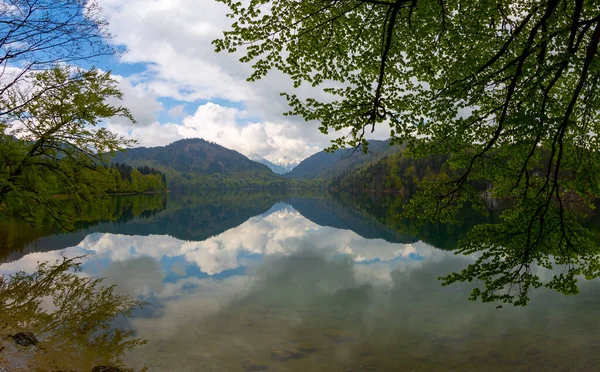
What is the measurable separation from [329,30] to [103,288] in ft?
67.2

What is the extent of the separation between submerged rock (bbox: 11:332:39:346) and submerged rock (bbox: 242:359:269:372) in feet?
26.2

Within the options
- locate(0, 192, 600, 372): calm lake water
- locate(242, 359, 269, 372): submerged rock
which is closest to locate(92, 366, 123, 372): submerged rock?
locate(0, 192, 600, 372): calm lake water

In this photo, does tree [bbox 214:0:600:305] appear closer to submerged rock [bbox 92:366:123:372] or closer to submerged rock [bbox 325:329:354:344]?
submerged rock [bbox 325:329:354:344]

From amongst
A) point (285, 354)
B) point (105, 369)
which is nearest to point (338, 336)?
point (285, 354)

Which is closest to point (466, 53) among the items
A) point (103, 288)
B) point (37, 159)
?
point (37, 159)

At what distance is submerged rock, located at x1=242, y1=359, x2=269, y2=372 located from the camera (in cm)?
1127

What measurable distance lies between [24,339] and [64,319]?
9.00 ft

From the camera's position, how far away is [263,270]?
88.5 feet

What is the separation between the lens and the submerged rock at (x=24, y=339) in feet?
37.6

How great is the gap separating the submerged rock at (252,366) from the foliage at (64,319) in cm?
447

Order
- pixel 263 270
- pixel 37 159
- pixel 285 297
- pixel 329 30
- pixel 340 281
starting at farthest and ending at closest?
pixel 263 270, pixel 340 281, pixel 285 297, pixel 37 159, pixel 329 30

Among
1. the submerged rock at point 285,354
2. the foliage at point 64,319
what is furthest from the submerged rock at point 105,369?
the submerged rock at point 285,354

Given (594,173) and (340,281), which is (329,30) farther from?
(340,281)

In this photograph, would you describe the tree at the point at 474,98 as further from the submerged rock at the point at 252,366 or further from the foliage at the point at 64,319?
the foliage at the point at 64,319
